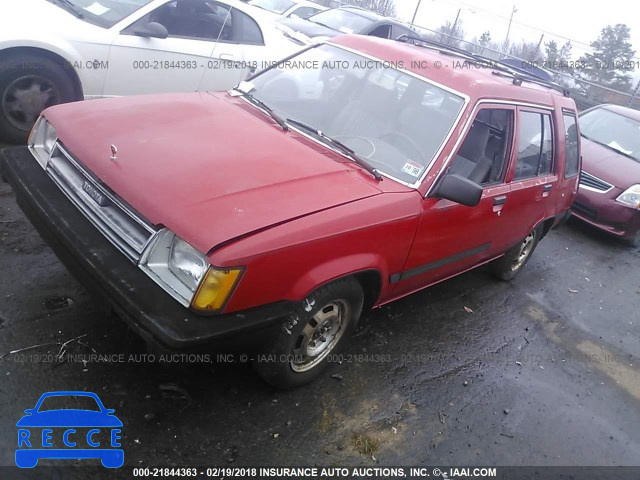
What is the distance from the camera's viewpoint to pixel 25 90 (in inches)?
181

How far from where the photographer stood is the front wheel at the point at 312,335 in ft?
8.65

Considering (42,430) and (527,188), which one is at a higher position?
(527,188)

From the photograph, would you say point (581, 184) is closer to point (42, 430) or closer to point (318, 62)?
point (318, 62)

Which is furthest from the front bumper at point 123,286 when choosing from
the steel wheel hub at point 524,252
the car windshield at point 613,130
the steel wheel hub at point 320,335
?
the car windshield at point 613,130

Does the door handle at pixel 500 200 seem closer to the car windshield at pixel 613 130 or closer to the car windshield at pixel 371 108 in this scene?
the car windshield at pixel 371 108

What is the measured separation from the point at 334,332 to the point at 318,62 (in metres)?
2.04

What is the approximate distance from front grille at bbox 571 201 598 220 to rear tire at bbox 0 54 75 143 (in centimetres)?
636

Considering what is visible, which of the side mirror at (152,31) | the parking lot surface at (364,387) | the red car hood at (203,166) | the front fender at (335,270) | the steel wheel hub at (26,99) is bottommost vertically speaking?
the parking lot surface at (364,387)

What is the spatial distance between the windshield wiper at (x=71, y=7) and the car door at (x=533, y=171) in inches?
160

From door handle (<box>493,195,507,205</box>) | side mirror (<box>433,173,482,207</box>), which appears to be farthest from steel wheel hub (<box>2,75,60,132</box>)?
door handle (<box>493,195,507,205</box>)

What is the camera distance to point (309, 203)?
2580 millimetres

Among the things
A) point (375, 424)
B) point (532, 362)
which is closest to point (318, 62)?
point (375, 424)

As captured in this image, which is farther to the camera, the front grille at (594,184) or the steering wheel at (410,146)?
the front grille at (594,184)

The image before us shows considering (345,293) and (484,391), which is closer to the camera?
(345,293)
